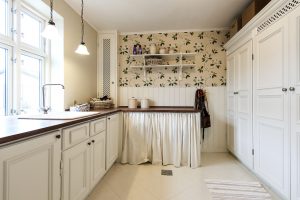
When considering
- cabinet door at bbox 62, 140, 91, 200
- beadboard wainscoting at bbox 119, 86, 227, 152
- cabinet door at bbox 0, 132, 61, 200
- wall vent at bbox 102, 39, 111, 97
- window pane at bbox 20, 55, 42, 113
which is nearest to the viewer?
cabinet door at bbox 0, 132, 61, 200

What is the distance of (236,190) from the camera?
6.91 ft

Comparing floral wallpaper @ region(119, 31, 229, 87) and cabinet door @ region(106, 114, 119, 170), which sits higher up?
floral wallpaper @ region(119, 31, 229, 87)

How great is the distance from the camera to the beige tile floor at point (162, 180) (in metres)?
2.00

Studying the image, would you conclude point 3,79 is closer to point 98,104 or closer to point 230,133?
point 98,104

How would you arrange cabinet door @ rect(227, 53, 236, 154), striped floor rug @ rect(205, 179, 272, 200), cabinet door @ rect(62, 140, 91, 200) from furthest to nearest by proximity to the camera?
cabinet door @ rect(227, 53, 236, 154) → striped floor rug @ rect(205, 179, 272, 200) → cabinet door @ rect(62, 140, 91, 200)

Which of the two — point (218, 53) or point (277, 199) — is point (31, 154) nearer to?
point (277, 199)

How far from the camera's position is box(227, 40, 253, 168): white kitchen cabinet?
8.10ft

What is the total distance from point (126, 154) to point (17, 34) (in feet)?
6.80

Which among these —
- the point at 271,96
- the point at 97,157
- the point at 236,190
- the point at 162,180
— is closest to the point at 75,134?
the point at 97,157

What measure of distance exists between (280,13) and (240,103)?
1312mm

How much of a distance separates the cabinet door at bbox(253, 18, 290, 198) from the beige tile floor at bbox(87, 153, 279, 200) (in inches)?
12.6

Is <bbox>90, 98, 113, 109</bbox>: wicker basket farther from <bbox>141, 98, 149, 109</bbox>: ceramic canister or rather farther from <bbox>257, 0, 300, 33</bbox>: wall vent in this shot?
<bbox>257, 0, 300, 33</bbox>: wall vent

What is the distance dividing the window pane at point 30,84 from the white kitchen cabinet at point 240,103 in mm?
2681

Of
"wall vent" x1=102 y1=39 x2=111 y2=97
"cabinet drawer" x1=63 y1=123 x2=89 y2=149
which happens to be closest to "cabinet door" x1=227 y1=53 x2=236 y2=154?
"wall vent" x1=102 y1=39 x2=111 y2=97
